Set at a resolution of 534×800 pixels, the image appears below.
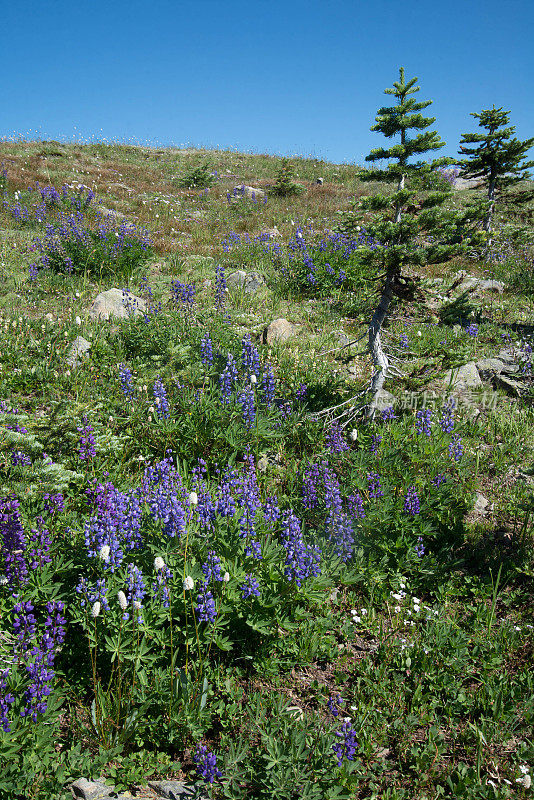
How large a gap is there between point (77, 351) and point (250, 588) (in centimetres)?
487

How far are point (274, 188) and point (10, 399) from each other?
17.4 m

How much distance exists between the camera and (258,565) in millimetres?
3516

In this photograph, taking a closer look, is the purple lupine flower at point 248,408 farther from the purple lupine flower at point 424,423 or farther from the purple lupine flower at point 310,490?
the purple lupine flower at point 424,423

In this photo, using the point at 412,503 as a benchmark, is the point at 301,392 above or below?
above

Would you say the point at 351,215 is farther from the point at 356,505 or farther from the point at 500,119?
the point at 500,119

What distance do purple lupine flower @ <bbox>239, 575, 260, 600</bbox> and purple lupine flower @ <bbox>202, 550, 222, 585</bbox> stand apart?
19 cm

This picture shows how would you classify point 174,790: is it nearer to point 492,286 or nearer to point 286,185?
point 492,286

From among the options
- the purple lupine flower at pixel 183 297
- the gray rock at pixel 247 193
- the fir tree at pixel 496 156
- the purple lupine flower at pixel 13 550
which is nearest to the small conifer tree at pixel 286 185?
the gray rock at pixel 247 193

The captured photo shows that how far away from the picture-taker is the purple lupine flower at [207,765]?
8.46 ft

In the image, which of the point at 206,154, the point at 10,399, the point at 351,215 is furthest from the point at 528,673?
the point at 206,154

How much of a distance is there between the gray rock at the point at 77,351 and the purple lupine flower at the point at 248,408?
9.26 ft

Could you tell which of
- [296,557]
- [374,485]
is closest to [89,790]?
[296,557]

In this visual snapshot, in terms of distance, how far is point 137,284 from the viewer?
9992mm

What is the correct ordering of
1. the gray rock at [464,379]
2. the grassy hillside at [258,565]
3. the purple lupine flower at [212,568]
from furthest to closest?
the gray rock at [464,379], the purple lupine flower at [212,568], the grassy hillside at [258,565]
